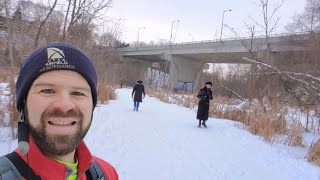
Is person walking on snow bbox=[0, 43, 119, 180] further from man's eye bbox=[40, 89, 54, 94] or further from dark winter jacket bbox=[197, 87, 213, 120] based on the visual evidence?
dark winter jacket bbox=[197, 87, 213, 120]

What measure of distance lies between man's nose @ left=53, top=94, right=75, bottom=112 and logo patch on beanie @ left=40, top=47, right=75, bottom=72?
0.40 feet

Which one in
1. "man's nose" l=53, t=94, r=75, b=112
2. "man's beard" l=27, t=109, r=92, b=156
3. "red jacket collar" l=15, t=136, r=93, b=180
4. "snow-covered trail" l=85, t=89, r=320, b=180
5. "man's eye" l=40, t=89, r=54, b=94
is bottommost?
"snow-covered trail" l=85, t=89, r=320, b=180

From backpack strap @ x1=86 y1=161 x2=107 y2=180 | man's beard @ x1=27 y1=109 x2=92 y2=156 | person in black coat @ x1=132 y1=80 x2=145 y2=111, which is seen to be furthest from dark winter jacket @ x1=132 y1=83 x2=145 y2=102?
man's beard @ x1=27 y1=109 x2=92 y2=156

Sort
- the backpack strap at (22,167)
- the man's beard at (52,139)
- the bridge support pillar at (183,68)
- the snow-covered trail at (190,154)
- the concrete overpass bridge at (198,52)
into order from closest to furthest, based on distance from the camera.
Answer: the backpack strap at (22,167), the man's beard at (52,139), the snow-covered trail at (190,154), the concrete overpass bridge at (198,52), the bridge support pillar at (183,68)

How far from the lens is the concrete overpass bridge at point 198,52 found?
1265 inches

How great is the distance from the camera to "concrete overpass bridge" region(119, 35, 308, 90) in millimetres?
32125

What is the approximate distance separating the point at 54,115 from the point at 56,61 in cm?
23

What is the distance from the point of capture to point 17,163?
4.36 ft

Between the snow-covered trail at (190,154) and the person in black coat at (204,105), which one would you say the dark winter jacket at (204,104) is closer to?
the person in black coat at (204,105)

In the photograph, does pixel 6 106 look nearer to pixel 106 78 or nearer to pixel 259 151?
pixel 259 151

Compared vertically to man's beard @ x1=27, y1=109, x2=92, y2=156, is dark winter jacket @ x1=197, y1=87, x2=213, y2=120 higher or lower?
lower

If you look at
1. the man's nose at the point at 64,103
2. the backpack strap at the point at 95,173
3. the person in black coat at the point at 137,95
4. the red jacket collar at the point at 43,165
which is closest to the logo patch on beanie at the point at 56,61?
the man's nose at the point at 64,103

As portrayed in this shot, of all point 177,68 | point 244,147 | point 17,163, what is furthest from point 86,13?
point 177,68

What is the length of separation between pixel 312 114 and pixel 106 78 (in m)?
9.68
